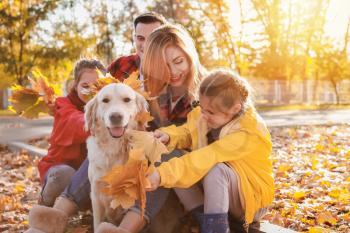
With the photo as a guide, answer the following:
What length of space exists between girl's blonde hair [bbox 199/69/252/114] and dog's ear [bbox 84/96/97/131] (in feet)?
2.49

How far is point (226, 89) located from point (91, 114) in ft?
3.20

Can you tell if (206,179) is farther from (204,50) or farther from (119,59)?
(204,50)

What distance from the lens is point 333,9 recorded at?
29.8 metres

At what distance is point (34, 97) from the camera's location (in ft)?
14.3

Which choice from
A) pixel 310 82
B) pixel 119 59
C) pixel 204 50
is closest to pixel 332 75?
pixel 310 82

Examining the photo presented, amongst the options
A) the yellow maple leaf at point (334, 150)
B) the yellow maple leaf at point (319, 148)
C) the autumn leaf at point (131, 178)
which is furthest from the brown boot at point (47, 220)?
the yellow maple leaf at point (319, 148)

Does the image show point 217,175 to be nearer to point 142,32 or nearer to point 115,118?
point 115,118

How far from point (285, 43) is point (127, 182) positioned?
3078cm

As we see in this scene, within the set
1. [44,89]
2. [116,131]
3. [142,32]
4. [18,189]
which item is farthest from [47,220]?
[18,189]

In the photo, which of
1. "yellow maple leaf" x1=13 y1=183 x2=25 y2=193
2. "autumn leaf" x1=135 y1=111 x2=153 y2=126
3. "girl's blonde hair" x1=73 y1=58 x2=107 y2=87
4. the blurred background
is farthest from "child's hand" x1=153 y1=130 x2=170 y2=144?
the blurred background

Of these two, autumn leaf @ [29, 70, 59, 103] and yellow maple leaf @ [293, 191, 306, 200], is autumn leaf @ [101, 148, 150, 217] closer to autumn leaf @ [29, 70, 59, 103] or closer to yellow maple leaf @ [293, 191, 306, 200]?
autumn leaf @ [29, 70, 59, 103]

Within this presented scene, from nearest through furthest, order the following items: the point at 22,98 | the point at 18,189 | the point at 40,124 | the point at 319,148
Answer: the point at 22,98 < the point at 18,189 < the point at 319,148 < the point at 40,124

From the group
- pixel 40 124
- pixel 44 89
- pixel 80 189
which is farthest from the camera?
pixel 40 124

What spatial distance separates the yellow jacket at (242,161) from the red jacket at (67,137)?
1.18 m
